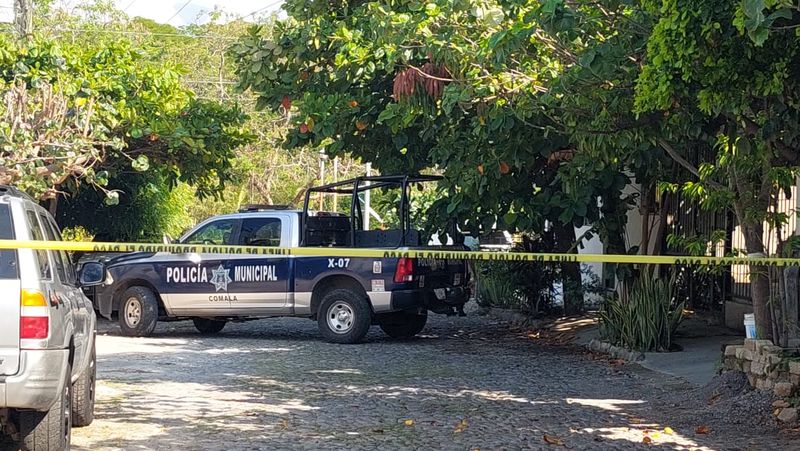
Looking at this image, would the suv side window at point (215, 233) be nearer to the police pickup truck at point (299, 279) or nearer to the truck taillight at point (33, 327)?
the police pickup truck at point (299, 279)

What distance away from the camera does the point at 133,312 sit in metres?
15.1

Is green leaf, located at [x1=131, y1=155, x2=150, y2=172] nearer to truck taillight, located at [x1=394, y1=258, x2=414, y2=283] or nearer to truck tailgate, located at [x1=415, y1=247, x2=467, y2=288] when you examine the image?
truck taillight, located at [x1=394, y1=258, x2=414, y2=283]

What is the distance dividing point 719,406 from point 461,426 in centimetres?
242

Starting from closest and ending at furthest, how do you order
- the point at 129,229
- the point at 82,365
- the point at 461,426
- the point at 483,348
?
the point at 82,365, the point at 461,426, the point at 483,348, the point at 129,229

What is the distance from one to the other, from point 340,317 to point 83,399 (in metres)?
6.81

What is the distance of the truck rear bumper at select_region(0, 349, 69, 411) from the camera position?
562 cm

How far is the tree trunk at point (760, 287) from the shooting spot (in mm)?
8898

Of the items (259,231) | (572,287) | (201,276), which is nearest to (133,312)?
(201,276)

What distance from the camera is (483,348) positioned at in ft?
45.8

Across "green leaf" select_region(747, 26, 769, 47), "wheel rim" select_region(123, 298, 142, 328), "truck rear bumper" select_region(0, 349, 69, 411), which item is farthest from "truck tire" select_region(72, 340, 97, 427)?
"wheel rim" select_region(123, 298, 142, 328)

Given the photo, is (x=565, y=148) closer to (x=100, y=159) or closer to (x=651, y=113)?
(x=651, y=113)

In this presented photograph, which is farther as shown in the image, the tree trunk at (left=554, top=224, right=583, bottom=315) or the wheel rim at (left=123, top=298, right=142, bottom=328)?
the tree trunk at (left=554, top=224, right=583, bottom=315)

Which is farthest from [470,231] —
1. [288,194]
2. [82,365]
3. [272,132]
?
[288,194]

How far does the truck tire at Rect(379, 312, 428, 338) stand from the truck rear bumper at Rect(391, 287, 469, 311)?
1.96 feet
